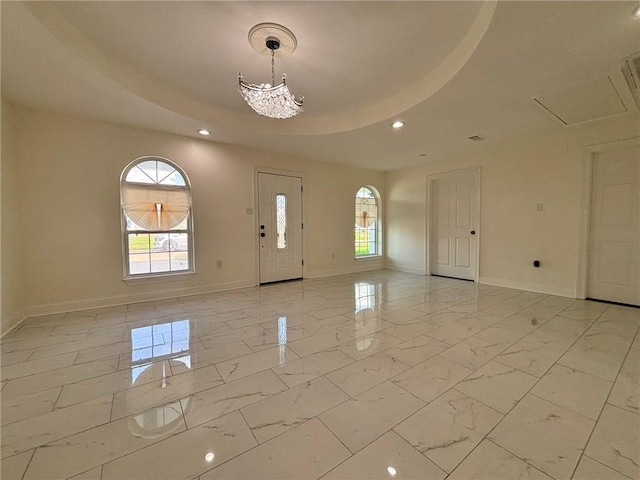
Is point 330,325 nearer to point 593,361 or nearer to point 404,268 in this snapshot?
point 593,361

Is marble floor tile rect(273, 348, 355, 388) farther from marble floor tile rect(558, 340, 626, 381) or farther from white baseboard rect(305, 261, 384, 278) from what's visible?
white baseboard rect(305, 261, 384, 278)

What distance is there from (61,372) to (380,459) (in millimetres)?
2383

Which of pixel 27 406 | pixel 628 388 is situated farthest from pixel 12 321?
pixel 628 388

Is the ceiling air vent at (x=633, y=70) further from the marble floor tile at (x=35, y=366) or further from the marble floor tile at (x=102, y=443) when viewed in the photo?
the marble floor tile at (x=35, y=366)

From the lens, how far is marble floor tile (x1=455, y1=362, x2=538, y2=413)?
1.67 meters

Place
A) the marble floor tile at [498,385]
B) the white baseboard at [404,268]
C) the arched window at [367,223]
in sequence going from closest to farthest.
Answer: the marble floor tile at [498,385]
the white baseboard at [404,268]
the arched window at [367,223]

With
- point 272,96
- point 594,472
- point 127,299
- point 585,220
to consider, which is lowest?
point 594,472

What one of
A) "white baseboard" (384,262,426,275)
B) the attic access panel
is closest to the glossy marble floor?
the attic access panel

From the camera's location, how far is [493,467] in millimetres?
1209

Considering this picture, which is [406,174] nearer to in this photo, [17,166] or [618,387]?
[618,387]

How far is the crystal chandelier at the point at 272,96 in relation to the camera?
235 centimetres

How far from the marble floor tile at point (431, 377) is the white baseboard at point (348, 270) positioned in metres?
3.68

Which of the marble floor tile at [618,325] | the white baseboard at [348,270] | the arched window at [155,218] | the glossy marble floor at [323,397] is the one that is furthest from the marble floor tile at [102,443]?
the white baseboard at [348,270]

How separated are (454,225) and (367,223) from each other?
1.98 metres
